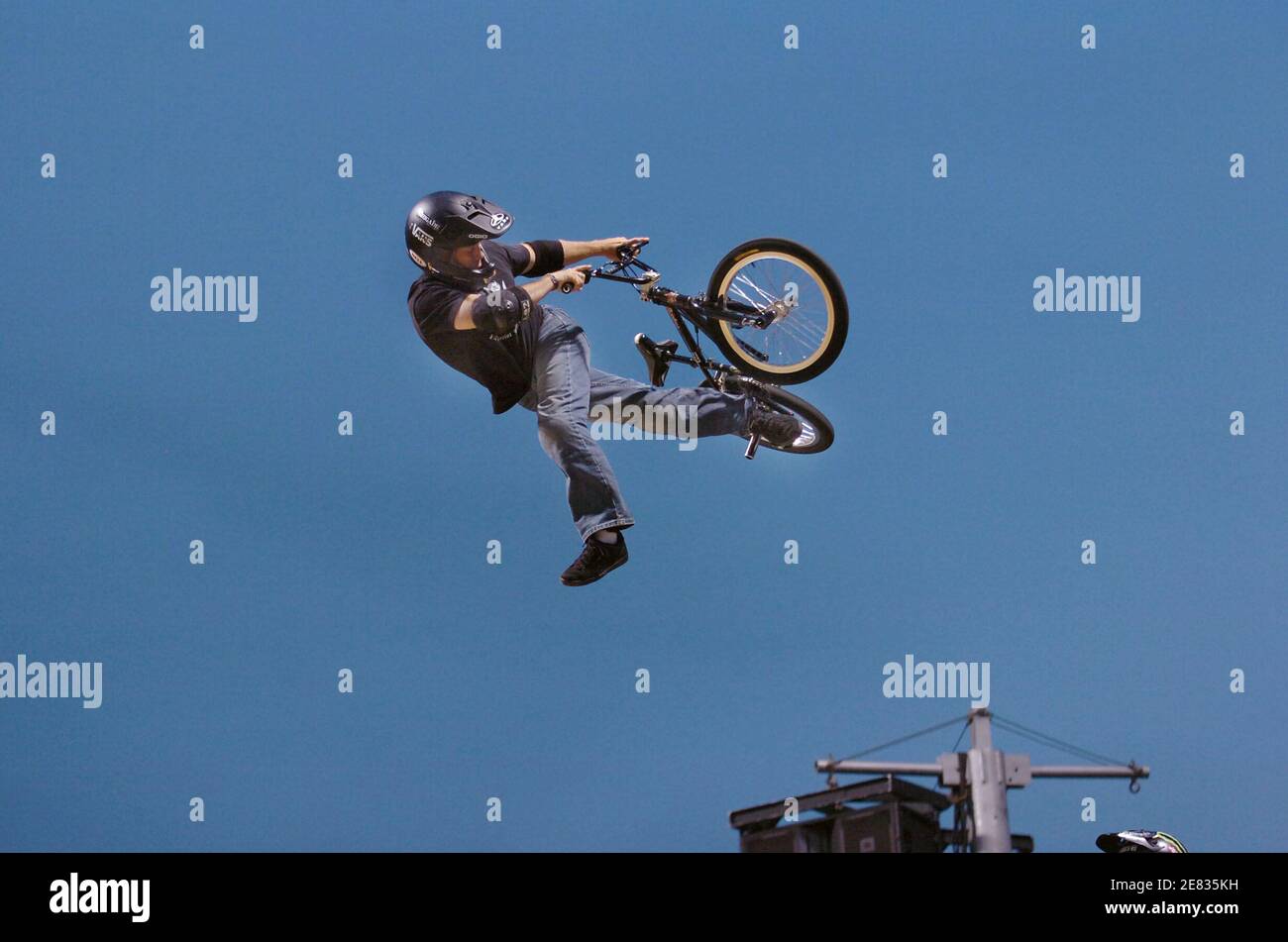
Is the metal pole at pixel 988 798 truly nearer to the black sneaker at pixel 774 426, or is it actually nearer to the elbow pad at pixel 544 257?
the black sneaker at pixel 774 426

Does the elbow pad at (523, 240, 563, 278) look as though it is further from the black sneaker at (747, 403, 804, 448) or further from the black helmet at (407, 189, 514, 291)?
the black sneaker at (747, 403, 804, 448)

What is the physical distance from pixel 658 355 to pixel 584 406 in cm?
80

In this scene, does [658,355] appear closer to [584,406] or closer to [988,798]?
[584,406]

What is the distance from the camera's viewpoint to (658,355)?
Result: 16.8 metres

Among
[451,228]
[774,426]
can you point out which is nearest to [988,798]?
[774,426]

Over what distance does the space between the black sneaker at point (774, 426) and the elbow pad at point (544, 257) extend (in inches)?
76.0

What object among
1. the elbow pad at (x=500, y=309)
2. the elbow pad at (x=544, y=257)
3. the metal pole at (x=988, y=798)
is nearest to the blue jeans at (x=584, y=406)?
the elbow pad at (x=544, y=257)

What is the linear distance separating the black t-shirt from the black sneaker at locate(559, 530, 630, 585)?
4.24ft

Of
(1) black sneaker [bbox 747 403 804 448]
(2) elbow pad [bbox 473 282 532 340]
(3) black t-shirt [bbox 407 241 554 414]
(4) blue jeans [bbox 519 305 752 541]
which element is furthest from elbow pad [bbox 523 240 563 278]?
(1) black sneaker [bbox 747 403 804 448]

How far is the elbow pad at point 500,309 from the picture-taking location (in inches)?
625
